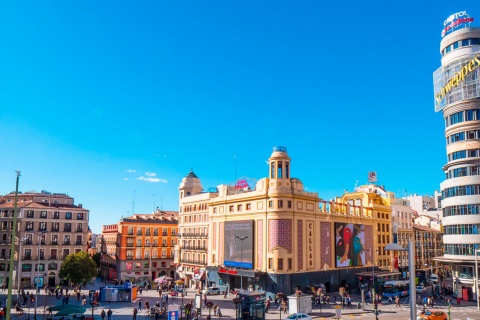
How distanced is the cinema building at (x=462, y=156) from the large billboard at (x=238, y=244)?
27.8m

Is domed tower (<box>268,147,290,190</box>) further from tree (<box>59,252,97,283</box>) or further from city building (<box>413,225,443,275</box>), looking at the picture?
city building (<box>413,225,443,275</box>)

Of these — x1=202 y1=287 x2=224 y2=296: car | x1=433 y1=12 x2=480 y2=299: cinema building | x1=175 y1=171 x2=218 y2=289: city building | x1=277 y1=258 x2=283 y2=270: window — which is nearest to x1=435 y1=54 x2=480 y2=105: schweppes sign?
x1=433 y1=12 x2=480 y2=299: cinema building

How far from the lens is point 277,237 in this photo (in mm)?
57031

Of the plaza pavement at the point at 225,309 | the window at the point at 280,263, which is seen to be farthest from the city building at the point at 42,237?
the window at the point at 280,263

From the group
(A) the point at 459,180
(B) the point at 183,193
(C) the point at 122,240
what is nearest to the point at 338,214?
(A) the point at 459,180

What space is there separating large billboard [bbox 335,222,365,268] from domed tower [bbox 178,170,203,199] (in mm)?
29181

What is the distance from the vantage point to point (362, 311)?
46812 millimetres

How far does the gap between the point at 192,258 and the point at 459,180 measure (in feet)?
147

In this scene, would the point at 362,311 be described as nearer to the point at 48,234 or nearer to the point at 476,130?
the point at 476,130

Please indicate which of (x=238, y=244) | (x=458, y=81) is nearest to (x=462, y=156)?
(x=458, y=81)

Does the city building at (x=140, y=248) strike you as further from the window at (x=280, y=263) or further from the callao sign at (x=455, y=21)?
the callao sign at (x=455, y=21)

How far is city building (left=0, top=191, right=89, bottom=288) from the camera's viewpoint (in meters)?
71.8

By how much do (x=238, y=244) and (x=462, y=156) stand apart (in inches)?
1333

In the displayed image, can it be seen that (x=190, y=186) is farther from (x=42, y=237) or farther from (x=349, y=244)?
(x=349, y=244)
